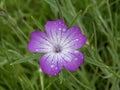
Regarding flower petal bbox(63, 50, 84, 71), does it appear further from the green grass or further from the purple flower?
the green grass

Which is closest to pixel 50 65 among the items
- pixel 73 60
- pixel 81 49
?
pixel 73 60

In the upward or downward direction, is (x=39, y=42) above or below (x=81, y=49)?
above

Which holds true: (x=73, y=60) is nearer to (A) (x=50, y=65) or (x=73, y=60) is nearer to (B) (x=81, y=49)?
(A) (x=50, y=65)

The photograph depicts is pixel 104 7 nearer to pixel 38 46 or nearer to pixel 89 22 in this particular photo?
pixel 89 22

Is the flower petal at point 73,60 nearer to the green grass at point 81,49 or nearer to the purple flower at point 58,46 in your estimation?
the purple flower at point 58,46

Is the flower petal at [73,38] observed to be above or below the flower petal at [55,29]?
below

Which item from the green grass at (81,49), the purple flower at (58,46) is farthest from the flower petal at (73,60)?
the green grass at (81,49)

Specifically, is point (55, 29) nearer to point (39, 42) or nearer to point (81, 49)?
point (39, 42)

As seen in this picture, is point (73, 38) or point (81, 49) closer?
point (73, 38)
